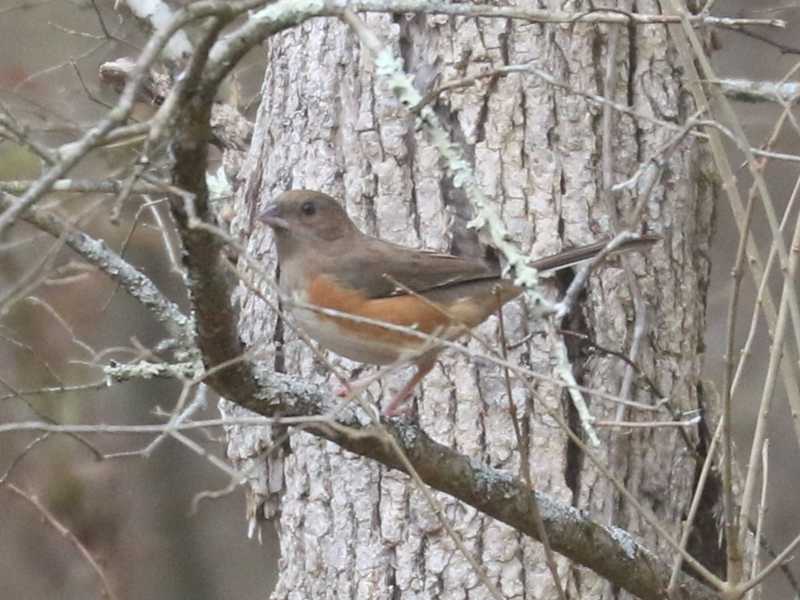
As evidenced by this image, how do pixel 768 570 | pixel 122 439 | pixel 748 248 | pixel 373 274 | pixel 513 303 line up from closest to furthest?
pixel 768 570 → pixel 748 248 → pixel 373 274 → pixel 513 303 → pixel 122 439

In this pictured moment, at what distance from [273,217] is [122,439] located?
4.48 m

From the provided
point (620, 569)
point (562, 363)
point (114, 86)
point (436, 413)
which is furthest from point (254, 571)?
point (562, 363)

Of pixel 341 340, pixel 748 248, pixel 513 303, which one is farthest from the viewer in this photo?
pixel 513 303

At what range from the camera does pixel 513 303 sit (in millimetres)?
4902

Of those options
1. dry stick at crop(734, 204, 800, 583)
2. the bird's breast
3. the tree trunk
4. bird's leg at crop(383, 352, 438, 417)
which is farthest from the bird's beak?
dry stick at crop(734, 204, 800, 583)

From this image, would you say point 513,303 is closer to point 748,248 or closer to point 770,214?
point 748,248

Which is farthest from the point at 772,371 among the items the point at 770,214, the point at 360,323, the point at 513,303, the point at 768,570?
the point at 513,303

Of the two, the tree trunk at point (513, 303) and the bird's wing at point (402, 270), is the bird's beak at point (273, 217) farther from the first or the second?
the tree trunk at point (513, 303)

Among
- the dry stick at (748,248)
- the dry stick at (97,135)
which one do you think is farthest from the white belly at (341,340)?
the dry stick at (97,135)

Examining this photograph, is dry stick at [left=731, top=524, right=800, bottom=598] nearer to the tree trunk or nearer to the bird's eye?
the tree trunk

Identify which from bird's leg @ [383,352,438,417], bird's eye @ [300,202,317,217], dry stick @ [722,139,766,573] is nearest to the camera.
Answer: dry stick @ [722,139,766,573]

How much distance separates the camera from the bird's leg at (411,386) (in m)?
4.43

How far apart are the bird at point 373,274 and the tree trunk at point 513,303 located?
265 mm

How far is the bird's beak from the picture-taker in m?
4.70
